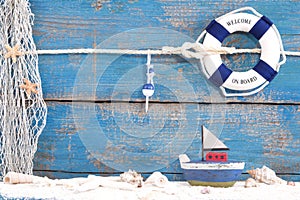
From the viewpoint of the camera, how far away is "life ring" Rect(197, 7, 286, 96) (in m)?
1.62

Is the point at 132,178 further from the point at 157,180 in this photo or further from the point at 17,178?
the point at 17,178

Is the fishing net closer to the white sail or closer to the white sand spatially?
the white sand

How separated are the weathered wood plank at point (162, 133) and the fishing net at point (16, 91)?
0.19 ft

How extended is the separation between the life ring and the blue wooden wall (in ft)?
0.13

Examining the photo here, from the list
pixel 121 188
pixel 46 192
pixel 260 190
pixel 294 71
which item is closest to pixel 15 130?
pixel 46 192

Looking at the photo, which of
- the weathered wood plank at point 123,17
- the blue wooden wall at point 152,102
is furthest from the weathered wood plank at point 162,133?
the weathered wood plank at point 123,17

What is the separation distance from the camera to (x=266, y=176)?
1543 mm

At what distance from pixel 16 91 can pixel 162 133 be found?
469 mm

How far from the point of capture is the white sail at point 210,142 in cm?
156

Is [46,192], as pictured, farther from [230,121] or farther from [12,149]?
[230,121]

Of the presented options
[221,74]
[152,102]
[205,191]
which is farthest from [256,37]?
[205,191]

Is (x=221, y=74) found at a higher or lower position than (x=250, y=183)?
higher

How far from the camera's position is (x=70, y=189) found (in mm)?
1438

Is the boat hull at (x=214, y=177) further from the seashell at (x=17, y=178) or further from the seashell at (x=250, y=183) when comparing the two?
the seashell at (x=17, y=178)
